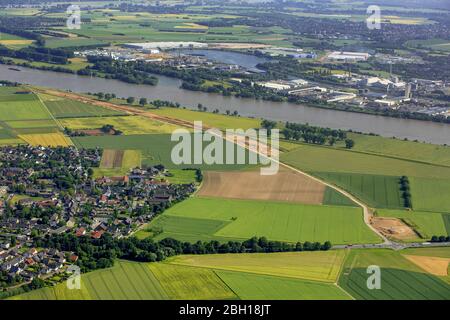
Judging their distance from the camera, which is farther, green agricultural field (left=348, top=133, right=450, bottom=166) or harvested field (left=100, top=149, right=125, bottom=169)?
green agricultural field (left=348, top=133, right=450, bottom=166)

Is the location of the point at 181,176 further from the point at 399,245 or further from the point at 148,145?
the point at 399,245

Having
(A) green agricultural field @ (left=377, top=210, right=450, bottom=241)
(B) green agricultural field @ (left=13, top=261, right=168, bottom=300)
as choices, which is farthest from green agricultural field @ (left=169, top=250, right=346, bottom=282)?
(A) green agricultural field @ (left=377, top=210, right=450, bottom=241)

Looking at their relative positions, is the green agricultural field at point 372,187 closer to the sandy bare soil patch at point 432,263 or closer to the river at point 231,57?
the sandy bare soil patch at point 432,263

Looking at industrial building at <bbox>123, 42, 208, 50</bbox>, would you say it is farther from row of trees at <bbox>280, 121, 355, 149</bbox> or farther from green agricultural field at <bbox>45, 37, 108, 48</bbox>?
row of trees at <bbox>280, 121, 355, 149</bbox>

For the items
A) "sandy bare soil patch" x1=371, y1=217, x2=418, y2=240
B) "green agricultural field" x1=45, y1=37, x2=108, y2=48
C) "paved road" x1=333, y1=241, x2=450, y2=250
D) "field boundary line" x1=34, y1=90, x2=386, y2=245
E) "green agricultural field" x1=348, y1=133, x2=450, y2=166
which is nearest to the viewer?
"paved road" x1=333, y1=241, x2=450, y2=250

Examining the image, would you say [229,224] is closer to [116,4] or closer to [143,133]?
[143,133]
